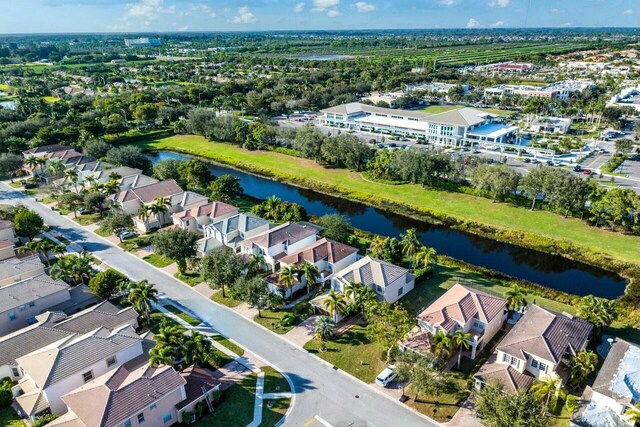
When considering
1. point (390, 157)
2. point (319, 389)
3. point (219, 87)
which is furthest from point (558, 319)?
point (219, 87)

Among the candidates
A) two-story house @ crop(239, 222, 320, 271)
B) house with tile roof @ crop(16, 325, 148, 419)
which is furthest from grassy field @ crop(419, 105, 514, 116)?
house with tile roof @ crop(16, 325, 148, 419)

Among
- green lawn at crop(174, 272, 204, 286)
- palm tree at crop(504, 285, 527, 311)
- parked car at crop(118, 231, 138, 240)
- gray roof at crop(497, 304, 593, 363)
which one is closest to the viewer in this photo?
gray roof at crop(497, 304, 593, 363)

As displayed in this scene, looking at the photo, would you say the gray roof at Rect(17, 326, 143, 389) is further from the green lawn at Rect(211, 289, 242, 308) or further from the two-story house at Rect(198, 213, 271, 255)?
the two-story house at Rect(198, 213, 271, 255)

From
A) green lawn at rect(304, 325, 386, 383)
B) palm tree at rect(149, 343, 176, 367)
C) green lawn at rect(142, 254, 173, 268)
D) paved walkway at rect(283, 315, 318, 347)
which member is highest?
palm tree at rect(149, 343, 176, 367)

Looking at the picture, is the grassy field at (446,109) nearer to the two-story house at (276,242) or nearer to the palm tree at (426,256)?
the two-story house at (276,242)

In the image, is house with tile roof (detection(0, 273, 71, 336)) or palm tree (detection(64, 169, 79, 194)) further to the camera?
palm tree (detection(64, 169, 79, 194))

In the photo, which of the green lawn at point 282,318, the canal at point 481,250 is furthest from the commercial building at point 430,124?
the green lawn at point 282,318

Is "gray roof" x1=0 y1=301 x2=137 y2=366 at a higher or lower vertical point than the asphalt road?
higher
